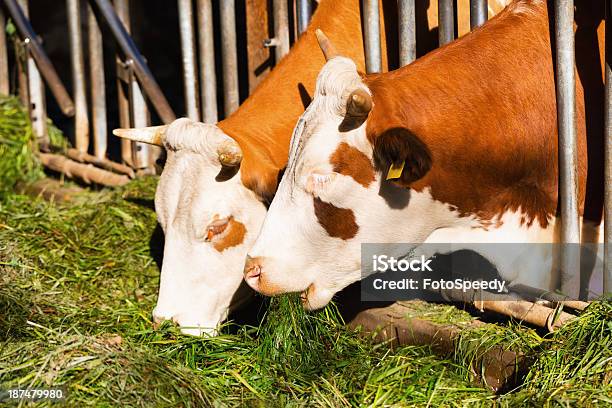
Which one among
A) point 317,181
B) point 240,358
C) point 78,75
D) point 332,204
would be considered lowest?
point 240,358

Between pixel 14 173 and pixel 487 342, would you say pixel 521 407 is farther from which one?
pixel 14 173

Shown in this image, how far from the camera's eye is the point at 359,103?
12.8 ft

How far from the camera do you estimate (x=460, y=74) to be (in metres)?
4.27

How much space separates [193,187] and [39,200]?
2.54 meters

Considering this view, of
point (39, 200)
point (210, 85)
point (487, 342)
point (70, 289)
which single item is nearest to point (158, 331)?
point (70, 289)

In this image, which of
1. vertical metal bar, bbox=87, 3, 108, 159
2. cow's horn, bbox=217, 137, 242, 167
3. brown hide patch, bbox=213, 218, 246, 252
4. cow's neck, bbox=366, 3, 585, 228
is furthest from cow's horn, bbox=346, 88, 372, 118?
vertical metal bar, bbox=87, 3, 108, 159

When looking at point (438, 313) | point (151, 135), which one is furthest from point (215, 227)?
point (438, 313)

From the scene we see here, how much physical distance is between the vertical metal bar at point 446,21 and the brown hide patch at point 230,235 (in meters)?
1.41

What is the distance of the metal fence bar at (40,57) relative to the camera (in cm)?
702

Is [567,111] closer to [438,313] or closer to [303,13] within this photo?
[438,313]

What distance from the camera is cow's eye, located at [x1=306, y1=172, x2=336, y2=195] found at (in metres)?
4.09

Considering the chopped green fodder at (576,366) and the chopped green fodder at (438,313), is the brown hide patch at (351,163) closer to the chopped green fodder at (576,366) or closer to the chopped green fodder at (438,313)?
the chopped green fodder at (438,313)

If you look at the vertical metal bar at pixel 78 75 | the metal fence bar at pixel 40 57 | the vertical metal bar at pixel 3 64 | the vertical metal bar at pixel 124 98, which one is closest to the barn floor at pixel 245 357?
the vertical metal bar at pixel 124 98

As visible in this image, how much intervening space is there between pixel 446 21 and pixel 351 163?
49.8 inches
